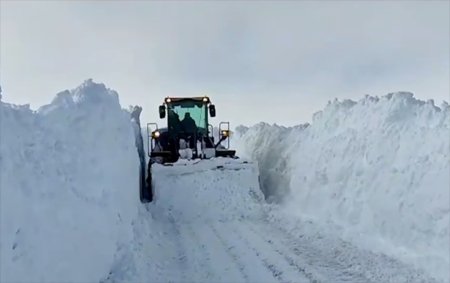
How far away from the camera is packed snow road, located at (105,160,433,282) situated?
24.5ft

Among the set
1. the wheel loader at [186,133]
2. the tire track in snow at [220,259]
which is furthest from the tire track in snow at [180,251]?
the wheel loader at [186,133]

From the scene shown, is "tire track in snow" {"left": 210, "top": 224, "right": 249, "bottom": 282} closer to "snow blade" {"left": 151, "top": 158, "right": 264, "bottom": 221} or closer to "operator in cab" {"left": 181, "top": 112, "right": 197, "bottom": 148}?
"snow blade" {"left": 151, "top": 158, "right": 264, "bottom": 221}

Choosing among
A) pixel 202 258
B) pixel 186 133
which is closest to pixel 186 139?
pixel 186 133

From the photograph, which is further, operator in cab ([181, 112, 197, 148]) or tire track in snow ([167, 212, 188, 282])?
operator in cab ([181, 112, 197, 148])

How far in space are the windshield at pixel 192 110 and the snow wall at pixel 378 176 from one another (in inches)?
109

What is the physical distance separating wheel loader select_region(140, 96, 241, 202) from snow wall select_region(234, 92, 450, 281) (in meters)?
1.99

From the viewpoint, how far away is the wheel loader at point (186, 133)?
52.9 ft

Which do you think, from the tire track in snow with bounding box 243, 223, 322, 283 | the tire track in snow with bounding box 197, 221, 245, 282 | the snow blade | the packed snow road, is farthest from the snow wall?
the tire track in snow with bounding box 197, 221, 245, 282

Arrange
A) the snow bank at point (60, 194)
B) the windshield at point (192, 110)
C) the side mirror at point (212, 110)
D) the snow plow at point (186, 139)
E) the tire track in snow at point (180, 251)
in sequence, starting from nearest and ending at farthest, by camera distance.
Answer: the snow bank at point (60, 194) → the tire track in snow at point (180, 251) → the snow plow at point (186, 139) → the side mirror at point (212, 110) → the windshield at point (192, 110)

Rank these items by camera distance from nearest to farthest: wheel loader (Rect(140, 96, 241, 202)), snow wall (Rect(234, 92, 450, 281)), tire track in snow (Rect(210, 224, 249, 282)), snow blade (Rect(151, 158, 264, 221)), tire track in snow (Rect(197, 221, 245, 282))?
tire track in snow (Rect(197, 221, 245, 282)) < tire track in snow (Rect(210, 224, 249, 282)) < snow wall (Rect(234, 92, 450, 281)) < snow blade (Rect(151, 158, 264, 221)) < wheel loader (Rect(140, 96, 241, 202))

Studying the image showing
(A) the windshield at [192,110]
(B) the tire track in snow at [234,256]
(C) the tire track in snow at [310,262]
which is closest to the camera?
(C) the tire track in snow at [310,262]

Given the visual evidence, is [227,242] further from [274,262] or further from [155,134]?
[155,134]

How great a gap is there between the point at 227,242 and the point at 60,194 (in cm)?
489

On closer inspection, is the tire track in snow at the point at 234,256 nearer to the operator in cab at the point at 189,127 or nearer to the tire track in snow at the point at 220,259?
the tire track in snow at the point at 220,259
